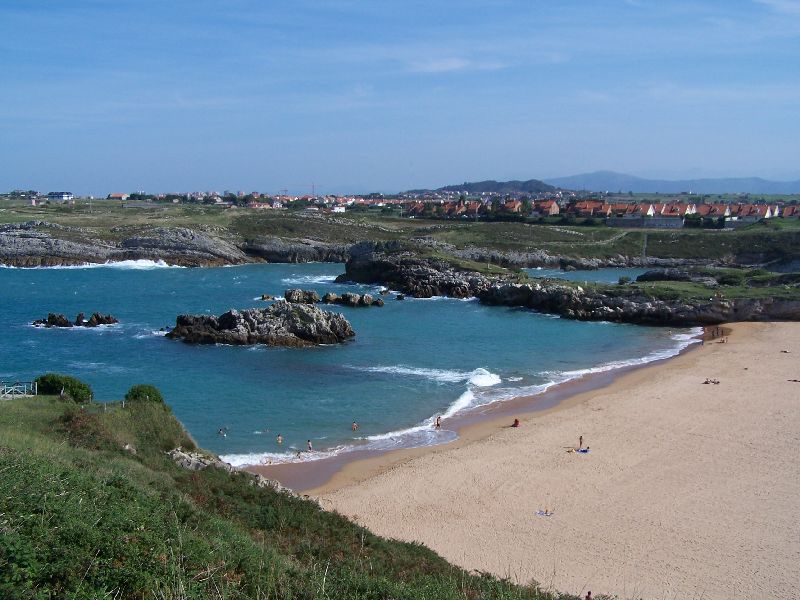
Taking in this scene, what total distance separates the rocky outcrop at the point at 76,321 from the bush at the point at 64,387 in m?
21.7

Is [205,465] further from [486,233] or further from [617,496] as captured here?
[486,233]

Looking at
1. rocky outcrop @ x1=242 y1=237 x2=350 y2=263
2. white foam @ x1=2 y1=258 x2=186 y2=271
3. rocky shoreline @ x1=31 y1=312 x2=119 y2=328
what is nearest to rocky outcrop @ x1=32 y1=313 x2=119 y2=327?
rocky shoreline @ x1=31 y1=312 x2=119 y2=328

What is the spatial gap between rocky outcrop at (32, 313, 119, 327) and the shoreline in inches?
931

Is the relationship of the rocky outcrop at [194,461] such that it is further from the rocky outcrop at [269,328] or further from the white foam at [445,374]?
the rocky outcrop at [269,328]

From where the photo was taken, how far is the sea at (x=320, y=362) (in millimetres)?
23219

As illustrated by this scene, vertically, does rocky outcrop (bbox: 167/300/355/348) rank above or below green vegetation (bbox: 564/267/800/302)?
below

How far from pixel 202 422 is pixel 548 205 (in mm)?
102304

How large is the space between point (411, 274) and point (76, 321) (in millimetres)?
26272

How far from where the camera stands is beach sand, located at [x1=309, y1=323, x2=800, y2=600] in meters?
14.2

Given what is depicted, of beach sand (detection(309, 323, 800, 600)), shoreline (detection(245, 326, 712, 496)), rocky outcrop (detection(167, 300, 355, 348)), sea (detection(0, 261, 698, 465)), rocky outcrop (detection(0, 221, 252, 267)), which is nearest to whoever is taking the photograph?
beach sand (detection(309, 323, 800, 600))

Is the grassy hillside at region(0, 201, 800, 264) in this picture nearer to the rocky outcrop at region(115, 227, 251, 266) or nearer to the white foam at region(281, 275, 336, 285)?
the rocky outcrop at region(115, 227, 251, 266)

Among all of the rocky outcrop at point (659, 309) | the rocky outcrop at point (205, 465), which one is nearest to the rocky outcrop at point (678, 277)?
the rocky outcrop at point (659, 309)

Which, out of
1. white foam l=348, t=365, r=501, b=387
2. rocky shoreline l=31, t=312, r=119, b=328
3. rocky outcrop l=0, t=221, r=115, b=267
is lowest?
white foam l=348, t=365, r=501, b=387

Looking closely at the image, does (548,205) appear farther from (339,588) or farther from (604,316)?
(339,588)
